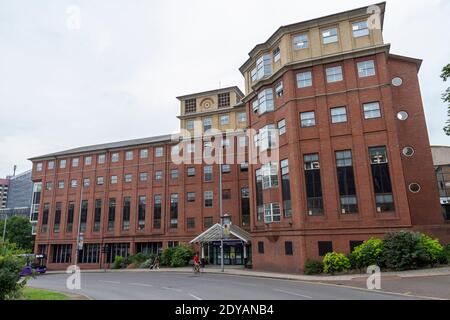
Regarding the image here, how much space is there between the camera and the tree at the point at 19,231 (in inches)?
2645

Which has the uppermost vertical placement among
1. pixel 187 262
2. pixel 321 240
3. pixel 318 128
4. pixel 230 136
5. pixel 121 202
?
pixel 230 136

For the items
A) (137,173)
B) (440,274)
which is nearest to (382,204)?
(440,274)

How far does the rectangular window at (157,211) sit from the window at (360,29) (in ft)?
102

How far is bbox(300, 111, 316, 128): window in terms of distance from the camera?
27.5 m

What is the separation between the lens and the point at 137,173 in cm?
4681

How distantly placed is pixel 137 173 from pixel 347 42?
32.9m

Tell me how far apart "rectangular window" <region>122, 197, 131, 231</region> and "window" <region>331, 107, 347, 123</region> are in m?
31.6

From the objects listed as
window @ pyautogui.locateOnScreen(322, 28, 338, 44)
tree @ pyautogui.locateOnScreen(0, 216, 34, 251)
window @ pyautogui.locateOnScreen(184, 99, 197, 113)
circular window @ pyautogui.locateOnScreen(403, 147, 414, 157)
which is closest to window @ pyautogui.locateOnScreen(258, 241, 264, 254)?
circular window @ pyautogui.locateOnScreen(403, 147, 414, 157)

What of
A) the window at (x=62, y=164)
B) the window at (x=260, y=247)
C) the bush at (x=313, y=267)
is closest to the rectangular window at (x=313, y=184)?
the bush at (x=313, y=267)

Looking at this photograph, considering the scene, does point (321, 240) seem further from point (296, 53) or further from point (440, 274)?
point (296, 53)

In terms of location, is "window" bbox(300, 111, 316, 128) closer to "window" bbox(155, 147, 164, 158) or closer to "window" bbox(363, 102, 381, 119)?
"window" bbox(363, 102, 381, 119)

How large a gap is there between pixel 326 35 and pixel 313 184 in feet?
43.9

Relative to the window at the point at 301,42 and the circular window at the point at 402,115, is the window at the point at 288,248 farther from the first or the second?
the window at the point at 301,42
